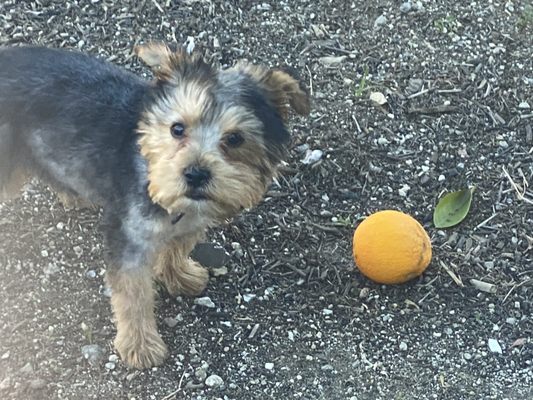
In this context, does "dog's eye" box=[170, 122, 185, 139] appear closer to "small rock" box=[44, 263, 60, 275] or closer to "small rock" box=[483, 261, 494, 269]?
"small rock" box=[44, 263, 60, 275]

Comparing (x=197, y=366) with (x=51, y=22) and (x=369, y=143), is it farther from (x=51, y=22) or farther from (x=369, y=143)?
(x=51, y=22)

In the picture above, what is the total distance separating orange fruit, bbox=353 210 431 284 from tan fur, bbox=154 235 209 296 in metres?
0.82

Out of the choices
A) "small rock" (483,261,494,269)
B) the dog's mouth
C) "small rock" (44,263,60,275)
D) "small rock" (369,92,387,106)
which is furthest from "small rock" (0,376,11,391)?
"small rock" (369,92,387,106)

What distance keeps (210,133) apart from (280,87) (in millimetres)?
449

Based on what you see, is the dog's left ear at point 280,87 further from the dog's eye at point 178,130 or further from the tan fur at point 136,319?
the tan fur at point 136,319

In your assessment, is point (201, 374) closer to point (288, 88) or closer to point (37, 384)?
point (37, 384)

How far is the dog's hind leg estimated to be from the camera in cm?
474

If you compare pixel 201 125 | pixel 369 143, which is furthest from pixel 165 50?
pixel 369 143

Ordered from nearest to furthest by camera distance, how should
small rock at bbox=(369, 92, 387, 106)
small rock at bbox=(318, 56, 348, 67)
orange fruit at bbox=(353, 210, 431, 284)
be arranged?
orange fruit at bbox=(353, 210, 431, 284) < small rock at bbox=(369, 92, 387, 106) < small rock at bbox=(318, 56, 348, 67)

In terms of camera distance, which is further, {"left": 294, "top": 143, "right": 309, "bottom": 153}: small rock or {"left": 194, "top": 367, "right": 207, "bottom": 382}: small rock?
{"left": 294, "top": 143, "right": 309, "bottom": 153}: small rock

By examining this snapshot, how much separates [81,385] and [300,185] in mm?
1732

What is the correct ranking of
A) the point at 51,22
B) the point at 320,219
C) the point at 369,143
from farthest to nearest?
the point at 51,22
the point at 369,143
the point at 320,219

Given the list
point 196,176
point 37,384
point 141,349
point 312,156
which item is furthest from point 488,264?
point 37,384

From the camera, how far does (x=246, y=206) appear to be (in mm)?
4211
